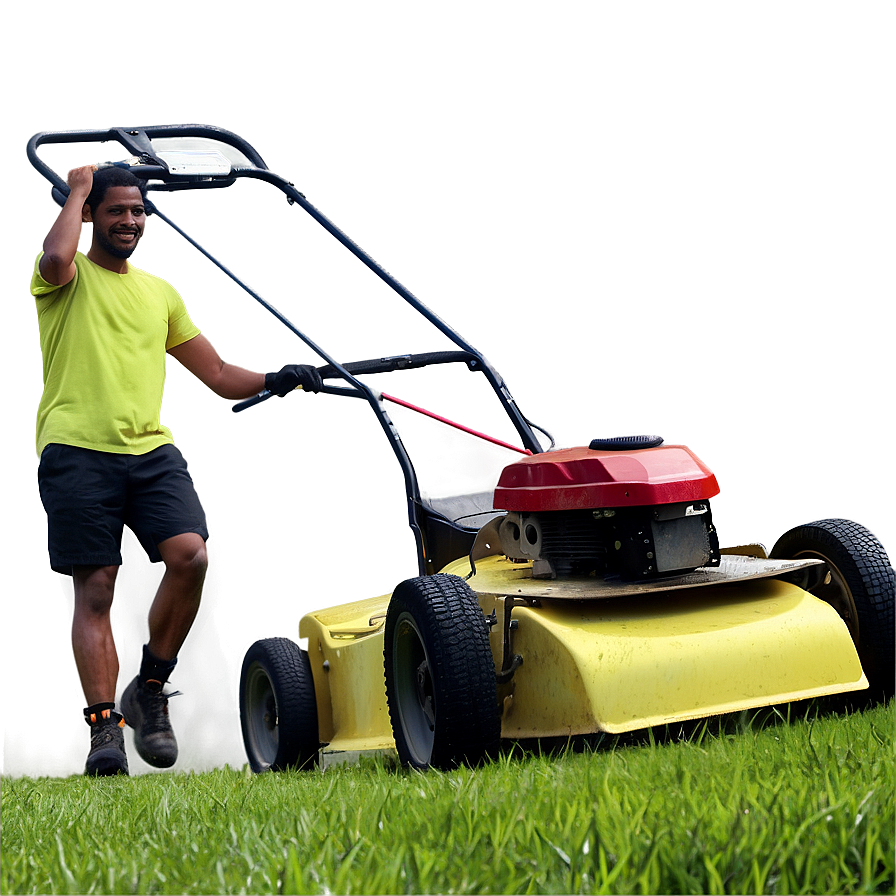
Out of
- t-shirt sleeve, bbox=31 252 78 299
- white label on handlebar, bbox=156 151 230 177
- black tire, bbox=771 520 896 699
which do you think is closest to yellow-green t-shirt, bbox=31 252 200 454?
t-shirt sleeve, bbox=31 252 78 299

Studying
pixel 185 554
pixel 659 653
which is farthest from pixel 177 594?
pixel 659 653

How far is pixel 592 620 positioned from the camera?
2.39 m

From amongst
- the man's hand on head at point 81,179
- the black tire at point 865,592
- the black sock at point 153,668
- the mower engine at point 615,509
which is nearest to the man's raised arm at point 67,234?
the man's hand on head at point 81,179

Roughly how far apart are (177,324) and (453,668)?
5.69ft

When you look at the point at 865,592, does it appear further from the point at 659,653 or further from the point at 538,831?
the point at 538,831

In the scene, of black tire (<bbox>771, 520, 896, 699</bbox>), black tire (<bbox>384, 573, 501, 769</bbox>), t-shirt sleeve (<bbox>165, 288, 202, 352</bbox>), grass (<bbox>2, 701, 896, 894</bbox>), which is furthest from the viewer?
t-shirt sleeve (<bbox>165, 288, 202, 352</bbox>)

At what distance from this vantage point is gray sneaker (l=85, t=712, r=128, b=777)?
297 cm

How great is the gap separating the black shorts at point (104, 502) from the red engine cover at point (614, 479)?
45.6 inches

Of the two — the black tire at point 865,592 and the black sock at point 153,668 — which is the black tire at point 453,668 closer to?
the black tire at point 865,592

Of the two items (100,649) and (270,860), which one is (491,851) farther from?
(100,649)

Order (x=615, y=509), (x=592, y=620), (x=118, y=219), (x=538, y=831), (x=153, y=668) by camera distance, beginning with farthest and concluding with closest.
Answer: (x=153, y=668)
(x=118, y=219)
(x=615, y=509)
(x=592, y=620)
(x=538, y=831)

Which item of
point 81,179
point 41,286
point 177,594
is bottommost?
point 177,594

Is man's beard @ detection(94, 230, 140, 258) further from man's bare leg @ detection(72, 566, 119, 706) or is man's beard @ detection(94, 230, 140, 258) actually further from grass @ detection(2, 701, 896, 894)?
grass @ detection(2, 701, 896, 894)

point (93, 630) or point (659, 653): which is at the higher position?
point (659, 653)
